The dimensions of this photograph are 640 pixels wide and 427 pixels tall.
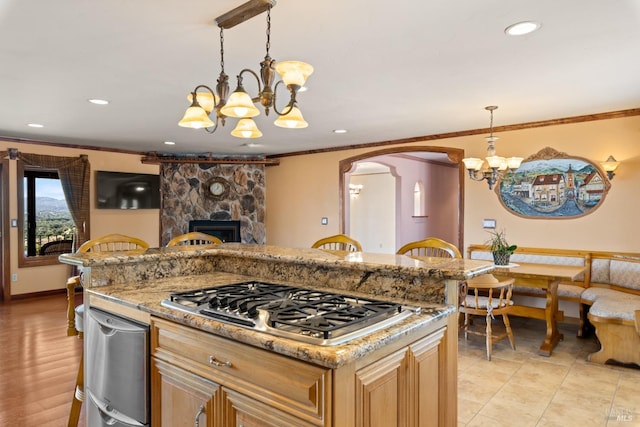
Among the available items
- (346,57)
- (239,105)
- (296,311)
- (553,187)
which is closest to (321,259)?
(296,311)

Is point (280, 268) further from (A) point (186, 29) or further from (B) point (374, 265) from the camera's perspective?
(A) point (186, 29)

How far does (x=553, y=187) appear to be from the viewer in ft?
15.6

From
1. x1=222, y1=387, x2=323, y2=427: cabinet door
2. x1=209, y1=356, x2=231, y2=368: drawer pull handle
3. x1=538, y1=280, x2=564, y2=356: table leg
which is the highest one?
x1=209, y1=356, x2=231, y2=368: drawer pull handle

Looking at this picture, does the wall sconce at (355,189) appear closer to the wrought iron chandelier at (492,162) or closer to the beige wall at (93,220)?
the beige wall at (93,220)

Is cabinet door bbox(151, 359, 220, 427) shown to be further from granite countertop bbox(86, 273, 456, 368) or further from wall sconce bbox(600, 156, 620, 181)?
wall sconce bbox(600, 156, 620, 181)

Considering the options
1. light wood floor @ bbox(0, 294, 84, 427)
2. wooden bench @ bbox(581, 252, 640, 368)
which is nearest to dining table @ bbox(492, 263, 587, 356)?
wooden bench @ bbox(581, 252, 640, 368)

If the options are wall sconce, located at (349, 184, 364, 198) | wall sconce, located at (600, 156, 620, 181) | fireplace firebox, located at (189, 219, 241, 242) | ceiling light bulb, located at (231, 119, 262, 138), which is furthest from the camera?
wall sconce, located at (349, 184, 364, 198)

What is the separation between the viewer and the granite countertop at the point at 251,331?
1.17 meters

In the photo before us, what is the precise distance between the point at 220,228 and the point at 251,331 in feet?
21.0

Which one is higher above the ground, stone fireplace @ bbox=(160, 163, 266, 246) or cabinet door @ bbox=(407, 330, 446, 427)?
stone fireplace @ bbox=(160, 163, 266, 246)

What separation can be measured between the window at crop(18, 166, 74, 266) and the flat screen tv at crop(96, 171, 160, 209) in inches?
22.3

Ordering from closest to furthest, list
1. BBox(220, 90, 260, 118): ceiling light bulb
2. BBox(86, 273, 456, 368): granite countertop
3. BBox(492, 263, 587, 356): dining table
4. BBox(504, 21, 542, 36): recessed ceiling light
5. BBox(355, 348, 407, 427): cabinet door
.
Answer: BBox(86, 273, 456, 368): granite countertop
BBox(355, 348, 407, 427): cabinet door
BBox(220, 90, 260, 118): ceiling light bulb
BBox(504, 21, 542, 36): recessed ceiling light
BBox(492, 263, 587, 356): dining table

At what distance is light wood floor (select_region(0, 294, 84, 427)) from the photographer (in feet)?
8.68

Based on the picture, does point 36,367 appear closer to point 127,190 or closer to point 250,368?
point 250,368
